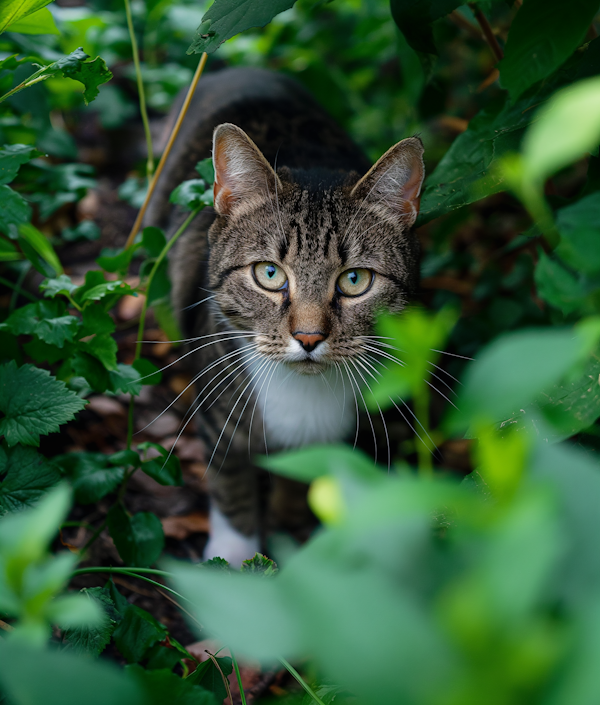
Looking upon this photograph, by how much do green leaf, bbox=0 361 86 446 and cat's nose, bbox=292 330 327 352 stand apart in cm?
57

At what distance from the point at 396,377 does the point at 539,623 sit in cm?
21

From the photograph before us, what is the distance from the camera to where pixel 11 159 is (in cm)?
135

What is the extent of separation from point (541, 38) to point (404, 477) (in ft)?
3.04

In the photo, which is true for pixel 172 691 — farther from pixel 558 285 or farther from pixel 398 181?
pixel 398 181

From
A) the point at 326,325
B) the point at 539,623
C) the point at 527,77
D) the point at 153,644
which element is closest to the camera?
the point at 539,623

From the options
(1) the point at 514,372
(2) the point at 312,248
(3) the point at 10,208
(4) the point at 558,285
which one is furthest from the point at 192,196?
(1) the point at 514,372

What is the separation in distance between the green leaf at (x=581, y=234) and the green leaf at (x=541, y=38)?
37 cm

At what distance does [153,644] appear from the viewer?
4.08 ft

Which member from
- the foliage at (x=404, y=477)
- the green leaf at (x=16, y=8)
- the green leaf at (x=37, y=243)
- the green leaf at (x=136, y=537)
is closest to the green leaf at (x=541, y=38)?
the foliage at (x=404, y=477)

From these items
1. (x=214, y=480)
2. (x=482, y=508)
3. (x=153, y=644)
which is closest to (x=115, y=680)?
(x=482, y=508)

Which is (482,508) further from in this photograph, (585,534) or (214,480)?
(214,480)

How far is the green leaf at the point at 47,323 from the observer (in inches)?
55.8

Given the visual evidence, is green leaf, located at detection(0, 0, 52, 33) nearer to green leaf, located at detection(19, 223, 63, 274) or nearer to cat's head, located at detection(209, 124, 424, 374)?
cat's head, located at detection(209, 124, 424, 374)

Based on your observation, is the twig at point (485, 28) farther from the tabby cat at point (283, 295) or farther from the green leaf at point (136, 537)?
the green leaf at point (136, 537)
